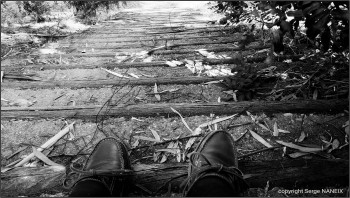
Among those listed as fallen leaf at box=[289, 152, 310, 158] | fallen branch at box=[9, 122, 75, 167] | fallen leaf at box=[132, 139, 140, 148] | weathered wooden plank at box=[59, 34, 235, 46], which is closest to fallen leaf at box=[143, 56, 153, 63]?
weathered wooden plank at box=[59, 34, 235, 46]

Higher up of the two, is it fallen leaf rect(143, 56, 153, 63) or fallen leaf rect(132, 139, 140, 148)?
fallen leaf rect(143, 56, 153, 63)

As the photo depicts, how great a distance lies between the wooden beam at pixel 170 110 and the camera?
189 centimetres

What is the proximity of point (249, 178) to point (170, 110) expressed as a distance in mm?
834

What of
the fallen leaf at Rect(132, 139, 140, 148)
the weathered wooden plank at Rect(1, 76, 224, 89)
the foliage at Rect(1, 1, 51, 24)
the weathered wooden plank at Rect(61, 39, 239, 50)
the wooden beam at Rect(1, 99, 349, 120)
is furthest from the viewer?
the foliage at Rect(1, 1, 51, 24)

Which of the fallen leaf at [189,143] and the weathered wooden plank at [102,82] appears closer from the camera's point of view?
the fallen leaf at [189,143]

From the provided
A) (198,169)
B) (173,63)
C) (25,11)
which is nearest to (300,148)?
(198,169)

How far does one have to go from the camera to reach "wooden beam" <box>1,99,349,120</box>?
6.19 feet

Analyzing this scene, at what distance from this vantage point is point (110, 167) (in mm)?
1579

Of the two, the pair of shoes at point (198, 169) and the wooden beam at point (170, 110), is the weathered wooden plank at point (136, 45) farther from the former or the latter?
the pair of shoes at point (198, 169)

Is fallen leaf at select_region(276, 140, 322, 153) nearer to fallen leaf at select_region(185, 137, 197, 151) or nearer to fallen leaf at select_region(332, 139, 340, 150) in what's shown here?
fallen leaf at select_region(332, 139, 340, 150)

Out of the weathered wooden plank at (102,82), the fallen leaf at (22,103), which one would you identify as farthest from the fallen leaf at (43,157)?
the weathered wooden plank at (102,82)

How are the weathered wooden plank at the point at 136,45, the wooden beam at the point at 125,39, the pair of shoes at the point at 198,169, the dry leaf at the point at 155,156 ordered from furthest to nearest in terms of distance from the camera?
the wooden beam at the point at 125,39 < the weathered wooden plank at the point at 136,45 < the dry leaf at the point at 155,156 < the pair of shoes at the point at 198,169

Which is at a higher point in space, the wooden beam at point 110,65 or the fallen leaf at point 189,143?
the wooden beam at point 110,65

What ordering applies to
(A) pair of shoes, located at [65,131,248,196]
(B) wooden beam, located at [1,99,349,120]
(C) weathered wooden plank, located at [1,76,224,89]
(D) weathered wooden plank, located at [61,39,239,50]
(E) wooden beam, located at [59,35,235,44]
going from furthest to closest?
(E) wooden beam, located at [59,35,235,44] < (D) weathered wooden plank, located at [61,39,239,50] < (C) weathered wooden plank, located at [1,76,224,89] < (B) wooden beam, located at [1,99,349,120] < (A) pair of shoes, located at [65,131,248,196]
